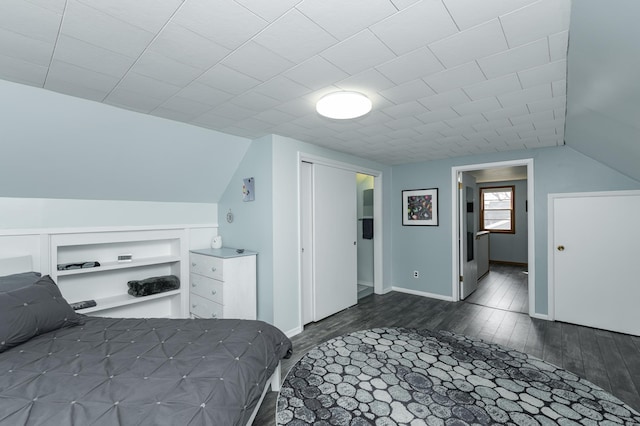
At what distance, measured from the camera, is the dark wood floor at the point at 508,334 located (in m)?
2.36

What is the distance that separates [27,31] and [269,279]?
2569 mm

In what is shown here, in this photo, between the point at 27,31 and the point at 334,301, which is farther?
the point at 334,301

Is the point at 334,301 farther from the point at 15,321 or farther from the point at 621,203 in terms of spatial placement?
the point at 621,203

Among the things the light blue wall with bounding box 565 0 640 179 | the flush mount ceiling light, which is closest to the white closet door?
the flush mount ceiling light

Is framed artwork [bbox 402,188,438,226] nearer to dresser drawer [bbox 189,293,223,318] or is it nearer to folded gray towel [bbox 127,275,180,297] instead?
dresser drawer [bbox 189,293,223,318]

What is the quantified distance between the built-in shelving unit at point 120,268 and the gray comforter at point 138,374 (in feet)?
3.71

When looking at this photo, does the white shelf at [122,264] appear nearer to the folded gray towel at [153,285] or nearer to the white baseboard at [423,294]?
the folded gray towel at [153,285]

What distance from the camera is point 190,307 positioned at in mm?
3520

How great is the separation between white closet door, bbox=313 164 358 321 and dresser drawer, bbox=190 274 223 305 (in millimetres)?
1198

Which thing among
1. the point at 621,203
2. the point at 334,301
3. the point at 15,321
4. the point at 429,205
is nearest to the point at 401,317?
the point at 334,301

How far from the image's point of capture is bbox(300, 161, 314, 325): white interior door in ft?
11.6

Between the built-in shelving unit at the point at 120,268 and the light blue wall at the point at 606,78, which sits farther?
the built-in shelving unit at the point at 120,268

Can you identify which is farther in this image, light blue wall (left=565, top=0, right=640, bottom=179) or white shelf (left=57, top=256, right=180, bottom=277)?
white shelf (left=57, top=256, right=180, bottom=277)

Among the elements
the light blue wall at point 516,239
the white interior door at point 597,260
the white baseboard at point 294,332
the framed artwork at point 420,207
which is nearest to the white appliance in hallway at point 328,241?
the white baseboard at point 294,332
